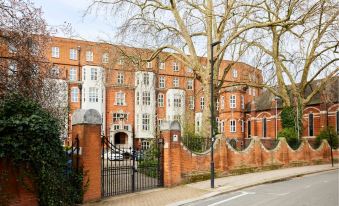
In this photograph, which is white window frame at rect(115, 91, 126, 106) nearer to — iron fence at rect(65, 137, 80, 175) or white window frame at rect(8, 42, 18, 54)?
white window frame at rect(8, 42, 18, 54)

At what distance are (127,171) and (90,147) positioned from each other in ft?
11.7

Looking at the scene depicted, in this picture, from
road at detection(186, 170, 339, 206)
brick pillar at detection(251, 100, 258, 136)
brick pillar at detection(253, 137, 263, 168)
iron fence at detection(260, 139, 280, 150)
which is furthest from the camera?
brick pillar at detection(251, 100, 258, 136)

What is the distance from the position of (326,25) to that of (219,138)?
14.5 meters

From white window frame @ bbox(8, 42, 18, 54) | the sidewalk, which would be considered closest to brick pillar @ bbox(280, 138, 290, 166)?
the sidewalk

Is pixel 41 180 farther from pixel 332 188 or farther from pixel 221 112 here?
pixel 221 112

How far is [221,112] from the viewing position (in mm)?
66562

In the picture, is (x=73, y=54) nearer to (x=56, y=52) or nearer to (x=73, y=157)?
(x=56, y=52)

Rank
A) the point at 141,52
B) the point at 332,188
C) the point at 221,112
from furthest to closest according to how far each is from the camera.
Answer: the point at 221,112
the point at 141,52
the point at 332,188

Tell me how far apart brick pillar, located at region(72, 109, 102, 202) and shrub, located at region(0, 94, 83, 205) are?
1.08 meters

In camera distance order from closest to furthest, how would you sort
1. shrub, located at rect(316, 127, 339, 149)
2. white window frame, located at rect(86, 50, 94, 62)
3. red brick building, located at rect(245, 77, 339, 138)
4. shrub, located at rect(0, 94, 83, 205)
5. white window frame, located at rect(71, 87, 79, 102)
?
1. shrub, located at rect(0, 94, 83, 205)
2. shrub, located at rect(316, 127, 339, 149)
3. red brick building, located at rect(245, 77, 339, 138)
4. white window frame, located at rect(71, 87, 79, 102)
5. white window frame, located at rect(86, 50, 94, 62)

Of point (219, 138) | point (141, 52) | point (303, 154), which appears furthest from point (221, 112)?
point (219, 138)

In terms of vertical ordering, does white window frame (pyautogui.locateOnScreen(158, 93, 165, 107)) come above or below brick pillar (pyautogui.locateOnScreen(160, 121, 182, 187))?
above

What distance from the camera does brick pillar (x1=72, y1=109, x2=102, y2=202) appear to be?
43.2ft

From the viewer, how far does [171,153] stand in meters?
17.2
